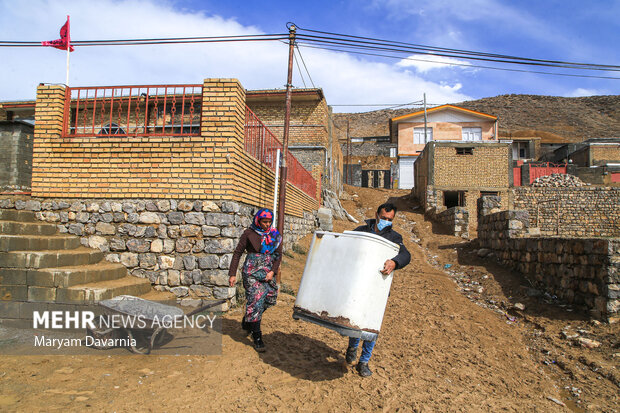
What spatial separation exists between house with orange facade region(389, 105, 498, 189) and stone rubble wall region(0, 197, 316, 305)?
88.3ft

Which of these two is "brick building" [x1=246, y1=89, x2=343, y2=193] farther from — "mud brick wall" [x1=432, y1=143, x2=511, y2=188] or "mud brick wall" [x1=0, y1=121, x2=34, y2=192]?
"mud brick wall" [x1=0, y1=121, x2=34, y2=192]

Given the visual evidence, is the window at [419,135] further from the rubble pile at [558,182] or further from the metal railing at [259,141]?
the metal railing at [259,141]

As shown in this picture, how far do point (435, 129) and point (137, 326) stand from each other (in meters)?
32.1

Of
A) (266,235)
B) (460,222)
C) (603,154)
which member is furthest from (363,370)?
(603,154)

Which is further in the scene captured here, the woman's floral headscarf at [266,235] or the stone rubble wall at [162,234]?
the stone rubble wall at [162,234]

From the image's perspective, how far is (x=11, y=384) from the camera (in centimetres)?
312

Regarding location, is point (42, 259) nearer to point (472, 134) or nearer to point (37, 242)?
point (37, 242)

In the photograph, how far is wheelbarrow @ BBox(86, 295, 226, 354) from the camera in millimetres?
Answer: 3848

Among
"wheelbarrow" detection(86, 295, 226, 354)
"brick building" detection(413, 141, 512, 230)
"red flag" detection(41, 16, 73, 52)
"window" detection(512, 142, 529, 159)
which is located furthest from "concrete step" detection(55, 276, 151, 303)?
"window" detection(512, 142, 529, 159)

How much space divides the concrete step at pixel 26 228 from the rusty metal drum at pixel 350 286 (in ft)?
14.6

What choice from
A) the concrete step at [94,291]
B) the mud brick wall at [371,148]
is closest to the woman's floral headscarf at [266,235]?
the concrete step at [94,291]

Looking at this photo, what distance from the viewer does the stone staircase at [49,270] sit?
452 cm

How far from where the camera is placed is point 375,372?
3996 mm

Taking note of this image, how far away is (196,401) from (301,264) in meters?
6.75
